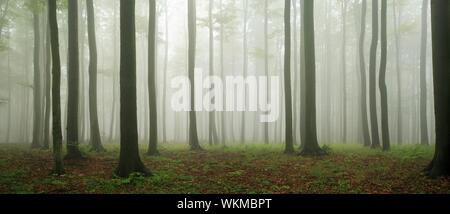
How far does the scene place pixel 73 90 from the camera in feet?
51.5

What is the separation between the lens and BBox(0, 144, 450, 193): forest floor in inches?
392

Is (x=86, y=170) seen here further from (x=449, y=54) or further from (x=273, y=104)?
(x=273, y=104)

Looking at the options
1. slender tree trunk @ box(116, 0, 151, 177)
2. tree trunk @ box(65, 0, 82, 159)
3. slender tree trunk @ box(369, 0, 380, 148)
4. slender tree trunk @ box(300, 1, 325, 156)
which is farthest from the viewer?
slender tree trunk @ box(369, 0, 380, 148)

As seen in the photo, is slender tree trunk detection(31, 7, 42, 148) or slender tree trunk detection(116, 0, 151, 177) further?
slender tree trunk detection(31, 7, 42, 148)

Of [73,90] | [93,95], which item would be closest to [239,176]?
[73,90]

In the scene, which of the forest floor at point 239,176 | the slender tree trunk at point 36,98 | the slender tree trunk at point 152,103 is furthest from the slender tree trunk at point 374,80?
the slender tree trunk at point 36,98

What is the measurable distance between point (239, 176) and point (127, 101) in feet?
14.8

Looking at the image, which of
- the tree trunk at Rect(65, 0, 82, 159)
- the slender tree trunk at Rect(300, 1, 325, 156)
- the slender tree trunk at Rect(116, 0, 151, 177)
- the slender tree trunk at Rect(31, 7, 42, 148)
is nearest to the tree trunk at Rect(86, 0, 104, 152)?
the tree trunk at Rect(65, 0, 82, 159)

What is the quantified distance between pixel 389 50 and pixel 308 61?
23477 mm

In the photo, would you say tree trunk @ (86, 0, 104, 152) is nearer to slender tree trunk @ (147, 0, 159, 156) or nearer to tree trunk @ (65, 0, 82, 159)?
tree trunk @ (65, 0, 82, 159)

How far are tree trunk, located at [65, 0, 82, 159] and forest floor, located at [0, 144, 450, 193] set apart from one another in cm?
77

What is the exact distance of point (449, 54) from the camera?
412 inches

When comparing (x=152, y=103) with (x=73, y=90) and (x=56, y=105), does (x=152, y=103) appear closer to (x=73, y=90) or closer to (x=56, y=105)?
(x=73, y=90)

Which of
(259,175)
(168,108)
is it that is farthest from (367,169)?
(168,108)
